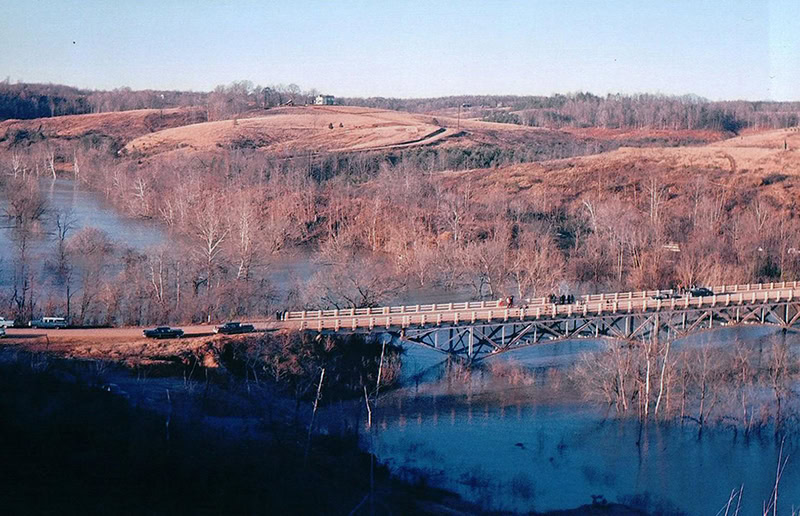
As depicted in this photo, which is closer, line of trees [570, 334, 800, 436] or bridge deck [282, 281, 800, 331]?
line of trees [570, 334, 800, 436]

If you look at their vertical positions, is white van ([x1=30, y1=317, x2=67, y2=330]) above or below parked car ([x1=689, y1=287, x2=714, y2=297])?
below

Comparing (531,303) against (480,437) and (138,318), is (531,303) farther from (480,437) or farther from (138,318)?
(138,318)

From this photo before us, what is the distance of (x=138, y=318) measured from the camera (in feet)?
107

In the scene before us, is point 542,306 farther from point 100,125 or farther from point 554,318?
point 100,125

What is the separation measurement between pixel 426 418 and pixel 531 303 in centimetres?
915

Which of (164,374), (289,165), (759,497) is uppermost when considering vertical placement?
(289,165)

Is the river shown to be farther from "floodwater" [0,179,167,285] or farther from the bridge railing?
→ "floodwater" [0,179,167,285]

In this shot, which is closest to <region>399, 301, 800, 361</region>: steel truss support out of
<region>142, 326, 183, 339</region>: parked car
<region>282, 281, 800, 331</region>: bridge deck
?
<region>282, 281, 800, 331</region>: bridge deck

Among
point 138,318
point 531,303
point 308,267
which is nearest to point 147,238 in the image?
point 308,267

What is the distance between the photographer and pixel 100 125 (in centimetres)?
9825

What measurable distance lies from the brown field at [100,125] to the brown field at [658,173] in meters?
38.5

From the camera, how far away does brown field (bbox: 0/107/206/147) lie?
Result: 90.5 m

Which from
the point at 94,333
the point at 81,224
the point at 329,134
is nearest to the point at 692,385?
the point at 94,333

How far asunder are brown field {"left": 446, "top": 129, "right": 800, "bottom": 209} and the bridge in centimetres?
2437
